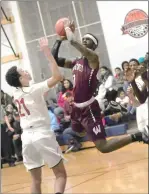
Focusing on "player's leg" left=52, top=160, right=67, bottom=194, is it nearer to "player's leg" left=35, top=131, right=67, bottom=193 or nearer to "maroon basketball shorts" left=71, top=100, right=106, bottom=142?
"player's leg" left=35, top=131, right=67, bottom=193

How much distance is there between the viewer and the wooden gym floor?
15.8 feet

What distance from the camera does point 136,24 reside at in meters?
10.3

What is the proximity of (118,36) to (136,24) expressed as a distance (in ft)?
1.72

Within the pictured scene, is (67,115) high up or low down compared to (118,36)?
down

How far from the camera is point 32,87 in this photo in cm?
379

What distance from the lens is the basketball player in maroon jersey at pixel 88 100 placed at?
375 cm

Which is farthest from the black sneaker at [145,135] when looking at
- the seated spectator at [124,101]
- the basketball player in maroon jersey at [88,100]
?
the seated spectator at [124,101]

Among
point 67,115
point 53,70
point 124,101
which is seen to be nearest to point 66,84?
point 124,101

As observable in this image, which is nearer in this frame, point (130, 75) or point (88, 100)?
point (130, 75)

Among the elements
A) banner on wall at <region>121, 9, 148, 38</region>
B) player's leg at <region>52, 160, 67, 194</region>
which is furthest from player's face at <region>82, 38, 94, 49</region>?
banner on wall at <region>121, 9, 148, 38</region>

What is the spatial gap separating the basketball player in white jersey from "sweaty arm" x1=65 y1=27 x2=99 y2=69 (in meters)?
0.41

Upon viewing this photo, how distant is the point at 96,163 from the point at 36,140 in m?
2.95

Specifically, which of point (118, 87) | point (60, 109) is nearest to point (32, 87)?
point (60, 109)

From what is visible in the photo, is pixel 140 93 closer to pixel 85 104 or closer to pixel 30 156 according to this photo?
pixel 85 104
